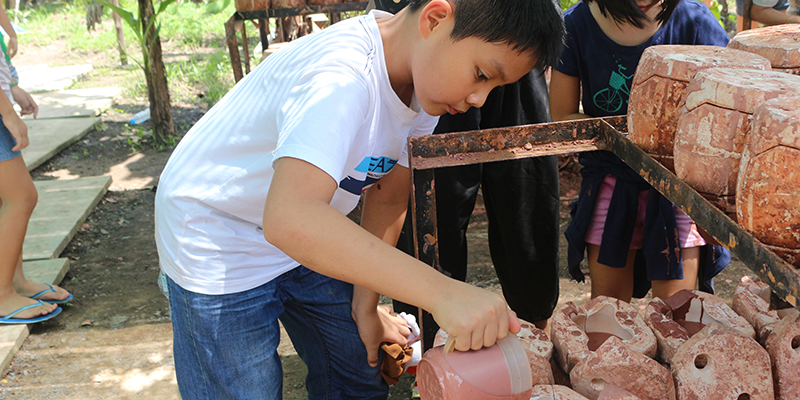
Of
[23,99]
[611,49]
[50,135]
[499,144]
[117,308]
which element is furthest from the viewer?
[50,135]

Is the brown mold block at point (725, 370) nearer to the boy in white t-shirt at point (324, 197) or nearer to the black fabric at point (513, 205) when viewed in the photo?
the boy in white t-shirt at point (324, 197)

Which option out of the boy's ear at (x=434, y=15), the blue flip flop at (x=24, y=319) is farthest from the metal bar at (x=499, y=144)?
the blue flip flop at (x=24, y=319)

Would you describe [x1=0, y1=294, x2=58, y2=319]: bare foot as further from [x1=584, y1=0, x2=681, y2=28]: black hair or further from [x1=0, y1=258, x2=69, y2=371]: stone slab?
[x1=584, y1=0, x2=681, y2=28]: black hair

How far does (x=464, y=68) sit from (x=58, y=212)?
3576 millimetres

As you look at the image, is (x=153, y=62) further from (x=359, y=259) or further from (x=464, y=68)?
(x=359, y=259)

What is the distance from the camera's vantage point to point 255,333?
147 centimetres

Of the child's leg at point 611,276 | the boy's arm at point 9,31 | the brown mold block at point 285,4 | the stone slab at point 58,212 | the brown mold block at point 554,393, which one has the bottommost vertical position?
the stone slab at point 58,212

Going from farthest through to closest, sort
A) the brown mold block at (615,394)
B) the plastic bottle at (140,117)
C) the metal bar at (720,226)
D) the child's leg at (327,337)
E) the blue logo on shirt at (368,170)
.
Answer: the plastic bottle at (140,117) < the child's leg at (327,337) < the blue logo on shirt at (368,170) < the brown mold block at (615,394) < the metal bar at (720,226)

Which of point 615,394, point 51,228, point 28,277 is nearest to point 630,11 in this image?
point 615,394

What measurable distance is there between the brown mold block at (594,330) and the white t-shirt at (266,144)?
1.91ft

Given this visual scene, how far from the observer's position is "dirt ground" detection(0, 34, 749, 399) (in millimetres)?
2418

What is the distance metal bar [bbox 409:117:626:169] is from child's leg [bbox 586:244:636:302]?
0.75 m

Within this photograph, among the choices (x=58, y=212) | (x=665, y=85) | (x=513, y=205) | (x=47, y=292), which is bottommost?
(x=47, y=292)

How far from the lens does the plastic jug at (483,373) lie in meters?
0.96
